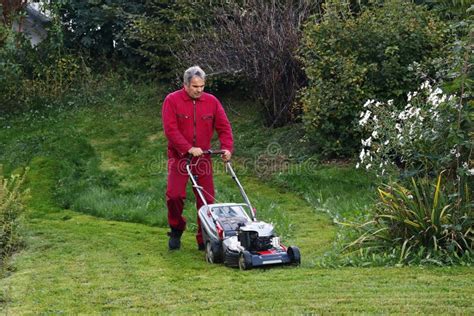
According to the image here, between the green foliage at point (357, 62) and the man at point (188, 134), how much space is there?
3411 mm

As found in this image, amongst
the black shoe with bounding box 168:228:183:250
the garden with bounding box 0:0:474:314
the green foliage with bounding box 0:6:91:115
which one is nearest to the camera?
the garden with bounding box 0:0:474:314

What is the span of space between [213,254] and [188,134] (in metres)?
1.33

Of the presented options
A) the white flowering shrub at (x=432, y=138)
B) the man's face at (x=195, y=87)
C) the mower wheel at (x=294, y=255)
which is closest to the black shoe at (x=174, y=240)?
the man's face at (x=195, y=87)

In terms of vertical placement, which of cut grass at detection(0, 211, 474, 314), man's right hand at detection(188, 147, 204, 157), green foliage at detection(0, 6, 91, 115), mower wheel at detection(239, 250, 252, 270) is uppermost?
green foliage at detection(0, 6, 91, 115)

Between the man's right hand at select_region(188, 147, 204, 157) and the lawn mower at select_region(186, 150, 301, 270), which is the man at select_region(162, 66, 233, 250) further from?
the lawn mower at select_region(186, 150, 301, 270)

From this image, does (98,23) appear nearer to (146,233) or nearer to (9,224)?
(146,233)

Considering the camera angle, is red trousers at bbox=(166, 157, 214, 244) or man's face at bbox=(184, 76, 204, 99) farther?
red trousers at bbox=(166, 157, 214, 244)

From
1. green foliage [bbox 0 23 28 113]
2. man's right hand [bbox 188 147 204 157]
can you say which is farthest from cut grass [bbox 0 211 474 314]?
green foliage [bbox 0 23 28 113]

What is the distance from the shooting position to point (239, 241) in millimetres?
7613

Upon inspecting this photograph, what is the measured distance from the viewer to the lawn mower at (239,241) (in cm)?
743

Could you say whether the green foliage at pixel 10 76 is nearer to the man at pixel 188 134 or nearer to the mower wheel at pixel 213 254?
the man at pixel 188 134

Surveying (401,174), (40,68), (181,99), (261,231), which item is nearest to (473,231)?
(401,174)

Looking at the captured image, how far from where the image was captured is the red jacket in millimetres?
8305

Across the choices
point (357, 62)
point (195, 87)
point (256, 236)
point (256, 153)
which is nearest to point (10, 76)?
point (256, 153)
